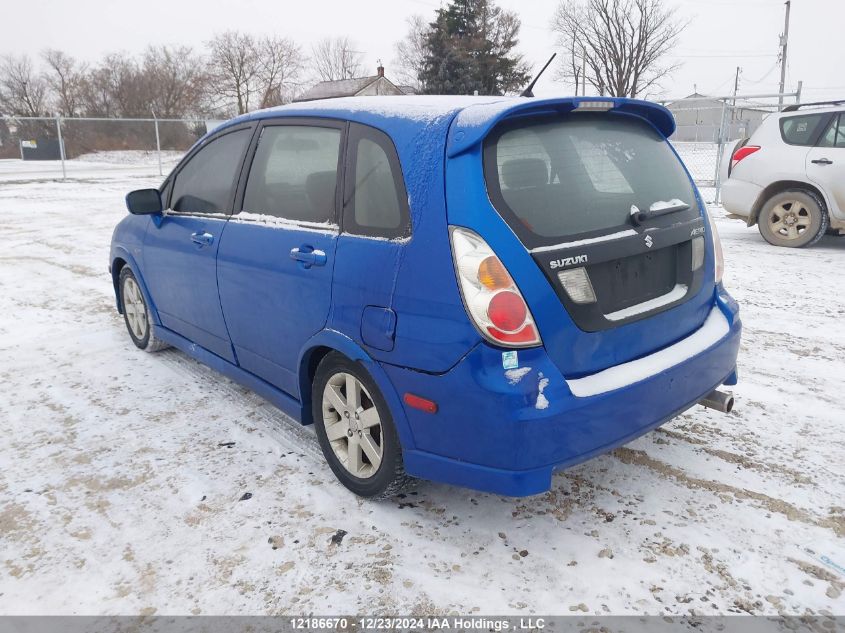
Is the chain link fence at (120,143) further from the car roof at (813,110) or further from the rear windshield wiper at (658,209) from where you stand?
the rear windshield wiper at (658,209)

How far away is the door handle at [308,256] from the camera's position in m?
2.72

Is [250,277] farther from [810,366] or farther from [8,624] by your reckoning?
[810,366]

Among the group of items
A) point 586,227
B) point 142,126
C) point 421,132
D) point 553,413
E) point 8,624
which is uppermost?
point 142,126

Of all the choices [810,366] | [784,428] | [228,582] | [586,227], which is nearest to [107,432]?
[228,582]

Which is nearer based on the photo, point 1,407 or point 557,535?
point 557,535

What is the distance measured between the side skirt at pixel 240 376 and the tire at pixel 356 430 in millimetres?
211

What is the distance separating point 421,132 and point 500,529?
5.41 ft

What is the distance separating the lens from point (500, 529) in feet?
8.53

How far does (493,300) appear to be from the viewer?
2.14 m

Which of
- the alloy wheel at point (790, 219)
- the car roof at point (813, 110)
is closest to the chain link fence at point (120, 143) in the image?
the car roof at point (813, 110)

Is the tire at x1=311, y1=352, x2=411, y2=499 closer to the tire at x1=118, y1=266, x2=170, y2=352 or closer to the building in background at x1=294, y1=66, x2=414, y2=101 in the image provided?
the tire at x1=118, y1=266, x2=170, y2=352

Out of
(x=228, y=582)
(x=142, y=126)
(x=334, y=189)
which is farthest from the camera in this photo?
(x=142, y=126)

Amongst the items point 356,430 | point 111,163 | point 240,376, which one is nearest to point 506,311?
point 356,430

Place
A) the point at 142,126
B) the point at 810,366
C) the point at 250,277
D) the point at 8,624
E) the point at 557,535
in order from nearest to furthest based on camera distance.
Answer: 1. the point at 8,624
2. the point at 557,535
3. the point at 250,277
4. the point at 810,366
5. the point at 142,126
